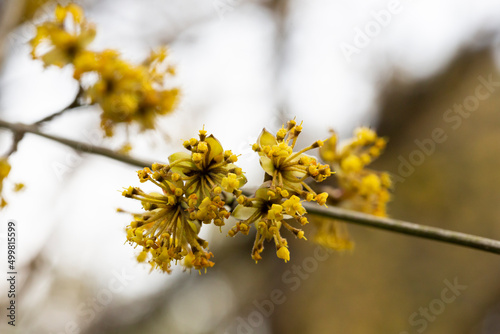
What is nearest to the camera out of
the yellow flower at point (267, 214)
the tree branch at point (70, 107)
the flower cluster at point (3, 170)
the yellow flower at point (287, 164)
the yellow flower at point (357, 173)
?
the yellow flower at point (267, 214)

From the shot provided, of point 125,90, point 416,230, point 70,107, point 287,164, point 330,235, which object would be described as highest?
point 125,90

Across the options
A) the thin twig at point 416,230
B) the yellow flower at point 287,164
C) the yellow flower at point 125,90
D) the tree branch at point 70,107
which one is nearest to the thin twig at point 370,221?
the thin twig at point 416,230

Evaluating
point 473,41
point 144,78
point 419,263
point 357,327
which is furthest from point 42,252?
point 473,41

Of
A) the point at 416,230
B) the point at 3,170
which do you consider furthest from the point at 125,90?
the point at 416,230

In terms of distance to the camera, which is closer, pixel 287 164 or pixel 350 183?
pixel 287 164

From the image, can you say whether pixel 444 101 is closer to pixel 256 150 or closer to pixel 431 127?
pixel 431 127

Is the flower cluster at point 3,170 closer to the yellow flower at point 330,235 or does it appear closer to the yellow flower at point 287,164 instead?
the yellow flower at point 287,164

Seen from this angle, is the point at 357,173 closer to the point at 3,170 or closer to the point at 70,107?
the point at 70,107
